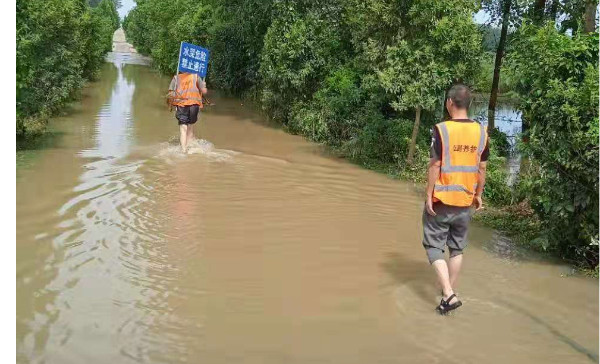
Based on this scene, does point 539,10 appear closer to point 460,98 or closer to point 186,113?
point 186,113

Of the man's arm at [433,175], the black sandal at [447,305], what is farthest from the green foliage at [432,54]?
the black sandal at [447,305]

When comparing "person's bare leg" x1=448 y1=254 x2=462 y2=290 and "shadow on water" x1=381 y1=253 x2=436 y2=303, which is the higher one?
"person's bare leg" x1=448 y1=254 x2=462 y2=290

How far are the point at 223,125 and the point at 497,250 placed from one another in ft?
33.7

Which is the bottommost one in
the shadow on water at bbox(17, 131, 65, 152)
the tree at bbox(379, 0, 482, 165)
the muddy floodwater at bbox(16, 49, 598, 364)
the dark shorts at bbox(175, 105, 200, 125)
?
the muddy floodwater at bbox(16, 49, 598, 364)

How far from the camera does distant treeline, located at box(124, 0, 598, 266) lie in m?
5.84

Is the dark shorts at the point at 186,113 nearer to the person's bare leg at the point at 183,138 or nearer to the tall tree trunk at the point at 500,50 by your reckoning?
the person's bare leg at the point at 183,138

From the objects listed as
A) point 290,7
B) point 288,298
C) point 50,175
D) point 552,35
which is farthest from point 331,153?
point 288,298

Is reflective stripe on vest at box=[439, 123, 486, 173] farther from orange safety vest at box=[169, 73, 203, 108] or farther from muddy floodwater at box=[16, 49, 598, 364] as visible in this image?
orange safety vest at box=[169, 73, 203, 108]

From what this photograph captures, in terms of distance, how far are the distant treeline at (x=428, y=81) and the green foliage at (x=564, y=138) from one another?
0.04ft

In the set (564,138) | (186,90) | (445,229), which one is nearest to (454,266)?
(445,229)

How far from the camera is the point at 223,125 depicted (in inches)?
617

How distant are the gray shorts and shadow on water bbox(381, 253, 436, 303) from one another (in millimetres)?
492

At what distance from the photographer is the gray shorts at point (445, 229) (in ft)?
16.0

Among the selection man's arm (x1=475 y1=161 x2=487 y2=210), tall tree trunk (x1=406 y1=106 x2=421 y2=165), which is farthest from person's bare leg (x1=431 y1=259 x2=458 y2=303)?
tall tree trunk (x1=406 y1=106 x2=421 y2=165)
